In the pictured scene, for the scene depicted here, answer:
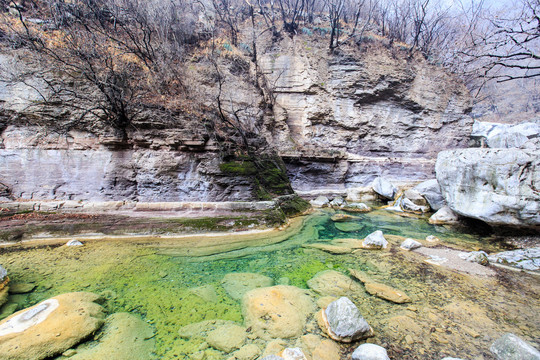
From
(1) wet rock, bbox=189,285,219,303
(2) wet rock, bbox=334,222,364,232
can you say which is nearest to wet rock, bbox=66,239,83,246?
(1) wet rock, bbox=189,285,219,303

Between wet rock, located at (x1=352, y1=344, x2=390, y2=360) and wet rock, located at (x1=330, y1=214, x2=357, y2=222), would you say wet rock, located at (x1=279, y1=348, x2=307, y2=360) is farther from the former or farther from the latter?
wet rock, located at (x1=330, y1=214, x2=357, y2=222)

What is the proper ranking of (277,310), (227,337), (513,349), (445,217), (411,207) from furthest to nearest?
(411,207) < (445,217) < (277,310) < (227,337) < (513,349)

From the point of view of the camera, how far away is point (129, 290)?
3.51m

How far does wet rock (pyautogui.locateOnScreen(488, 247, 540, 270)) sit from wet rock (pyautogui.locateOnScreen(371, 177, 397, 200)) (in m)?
7.10

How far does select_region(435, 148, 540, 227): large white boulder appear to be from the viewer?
532 centimetres

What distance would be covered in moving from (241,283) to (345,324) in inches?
73.2

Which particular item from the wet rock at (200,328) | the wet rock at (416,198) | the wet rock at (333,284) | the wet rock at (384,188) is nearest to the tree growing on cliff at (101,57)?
the wet rock at (200,328)

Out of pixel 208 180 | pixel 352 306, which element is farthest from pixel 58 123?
pixel 352 306

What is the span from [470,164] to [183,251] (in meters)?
8.08

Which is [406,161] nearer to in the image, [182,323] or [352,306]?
[352,306]

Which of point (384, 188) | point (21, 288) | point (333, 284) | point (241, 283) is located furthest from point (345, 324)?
point (384, 188)

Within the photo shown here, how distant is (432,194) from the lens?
9.68 m

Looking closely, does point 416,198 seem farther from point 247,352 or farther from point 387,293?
point 247,352

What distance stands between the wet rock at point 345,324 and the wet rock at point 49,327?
2685 mm
